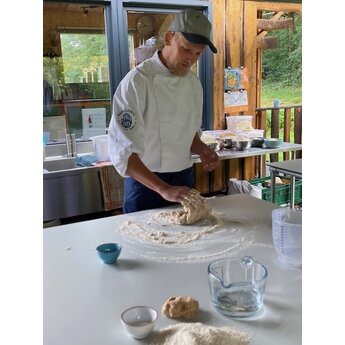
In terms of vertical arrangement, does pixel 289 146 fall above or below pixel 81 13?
below

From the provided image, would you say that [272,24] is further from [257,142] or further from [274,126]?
[257,142]

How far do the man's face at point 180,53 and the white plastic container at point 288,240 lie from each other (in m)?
0.84

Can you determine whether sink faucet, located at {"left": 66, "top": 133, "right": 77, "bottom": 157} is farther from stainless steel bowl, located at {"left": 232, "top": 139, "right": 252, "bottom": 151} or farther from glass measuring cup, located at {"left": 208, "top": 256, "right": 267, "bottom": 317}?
glass measuring cup, located at {"left": 208, "top": 256, "right": 267, "bottom": 317}

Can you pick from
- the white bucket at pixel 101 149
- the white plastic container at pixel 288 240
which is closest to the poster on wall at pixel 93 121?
the white bucket at pixel 101 149

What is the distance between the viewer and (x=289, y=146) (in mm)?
3543

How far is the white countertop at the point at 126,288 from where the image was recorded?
83 cm

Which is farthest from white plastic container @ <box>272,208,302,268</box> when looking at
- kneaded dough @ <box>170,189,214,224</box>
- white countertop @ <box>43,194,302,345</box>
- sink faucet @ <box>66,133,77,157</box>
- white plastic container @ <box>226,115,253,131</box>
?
white plastic container @ <box>226,115,253,131</box>

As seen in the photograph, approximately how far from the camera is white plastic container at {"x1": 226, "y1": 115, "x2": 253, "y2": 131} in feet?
12.8

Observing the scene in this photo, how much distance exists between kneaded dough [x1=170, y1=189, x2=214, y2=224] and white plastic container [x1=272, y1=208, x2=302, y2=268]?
35 centimetres

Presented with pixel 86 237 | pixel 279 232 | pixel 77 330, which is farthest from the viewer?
pixel 86 237

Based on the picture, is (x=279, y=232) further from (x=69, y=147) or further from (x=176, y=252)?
(x=69, y=147)

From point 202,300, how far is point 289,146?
9.28ft

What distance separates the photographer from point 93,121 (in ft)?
11.4
